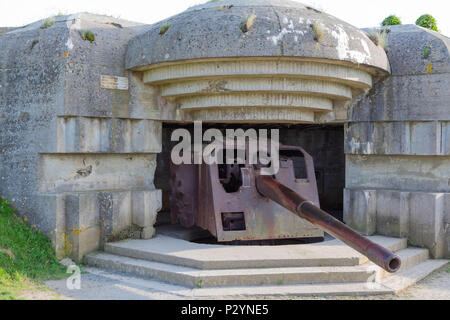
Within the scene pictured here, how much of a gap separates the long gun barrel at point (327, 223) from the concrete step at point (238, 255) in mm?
543

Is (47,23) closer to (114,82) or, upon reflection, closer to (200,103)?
(114,82)

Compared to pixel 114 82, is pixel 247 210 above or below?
below

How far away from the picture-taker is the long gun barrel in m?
3.72

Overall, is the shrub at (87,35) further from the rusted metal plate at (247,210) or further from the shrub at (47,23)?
the rusted metal plate at (247,210)

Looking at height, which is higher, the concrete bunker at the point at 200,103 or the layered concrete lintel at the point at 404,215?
the concrete bunker at the point at 200,103

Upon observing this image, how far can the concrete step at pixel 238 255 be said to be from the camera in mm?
4910

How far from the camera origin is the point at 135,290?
4.64 meters

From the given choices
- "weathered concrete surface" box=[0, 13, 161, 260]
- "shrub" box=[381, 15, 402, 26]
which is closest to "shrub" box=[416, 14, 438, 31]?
"shrub" box=[381, 15, 402, 26]

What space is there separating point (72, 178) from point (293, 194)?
2.85 meters

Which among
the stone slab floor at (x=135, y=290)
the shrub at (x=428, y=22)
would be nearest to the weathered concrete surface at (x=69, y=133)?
the stone slab floor at (x=135, y=290)

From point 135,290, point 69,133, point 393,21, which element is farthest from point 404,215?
point 69,133

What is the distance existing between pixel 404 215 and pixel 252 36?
3.30m

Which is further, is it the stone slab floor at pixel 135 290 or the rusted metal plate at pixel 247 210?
the rusted metal plate at pixel 247 210

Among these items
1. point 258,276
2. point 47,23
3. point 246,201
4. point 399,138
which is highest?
point 47,23
